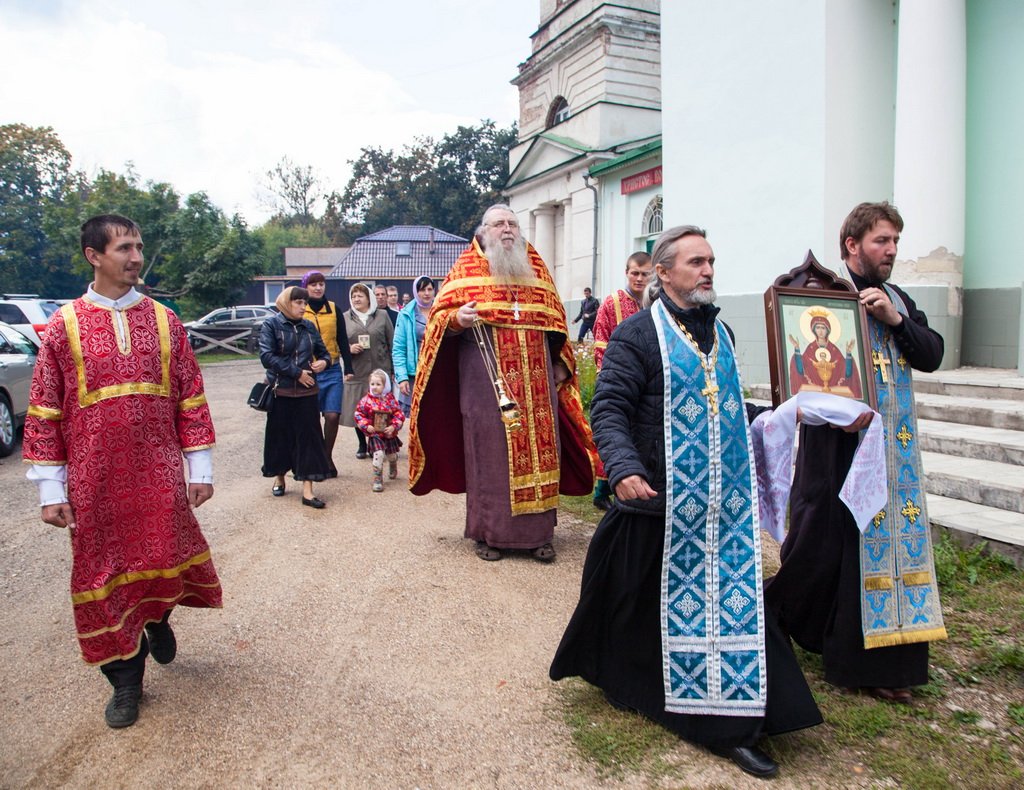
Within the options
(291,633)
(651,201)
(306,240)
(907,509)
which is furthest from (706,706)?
(306,240)

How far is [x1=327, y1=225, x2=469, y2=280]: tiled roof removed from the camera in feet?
151

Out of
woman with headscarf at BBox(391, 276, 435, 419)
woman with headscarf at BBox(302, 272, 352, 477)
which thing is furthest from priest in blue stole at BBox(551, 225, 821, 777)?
woman with headscarf at BBox(302, 272, 352, 477)

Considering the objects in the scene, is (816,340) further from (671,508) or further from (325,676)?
(325,676)

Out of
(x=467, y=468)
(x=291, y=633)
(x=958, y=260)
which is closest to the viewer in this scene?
(x=291, y=633)

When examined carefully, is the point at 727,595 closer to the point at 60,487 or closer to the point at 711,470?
the point at 711,470

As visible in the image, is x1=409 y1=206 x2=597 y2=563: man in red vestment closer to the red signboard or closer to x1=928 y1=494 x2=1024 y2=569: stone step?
x1=928 y1=494 x2=1024 y2=569: stone step

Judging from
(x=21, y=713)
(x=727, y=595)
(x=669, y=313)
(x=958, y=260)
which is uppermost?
(x=958, y=260)

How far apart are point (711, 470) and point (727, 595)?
1.53ft

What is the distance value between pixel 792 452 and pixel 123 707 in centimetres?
291

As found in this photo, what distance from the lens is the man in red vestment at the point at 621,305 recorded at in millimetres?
6422

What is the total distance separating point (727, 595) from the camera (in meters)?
2.94

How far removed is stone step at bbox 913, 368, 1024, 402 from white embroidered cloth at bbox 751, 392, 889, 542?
495 centimetres

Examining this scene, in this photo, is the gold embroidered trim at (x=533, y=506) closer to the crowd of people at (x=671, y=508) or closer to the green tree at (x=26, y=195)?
the crowd of people at (x=671, y=508)

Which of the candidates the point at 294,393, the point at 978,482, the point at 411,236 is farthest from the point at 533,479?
the point at 411,236
